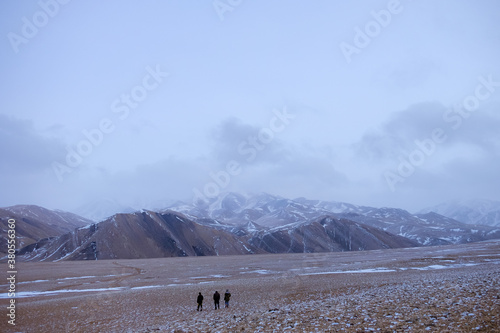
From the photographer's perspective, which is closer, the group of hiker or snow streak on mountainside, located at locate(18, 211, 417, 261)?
the group of hiker

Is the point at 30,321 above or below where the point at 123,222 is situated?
below

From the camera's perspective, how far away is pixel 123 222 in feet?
513

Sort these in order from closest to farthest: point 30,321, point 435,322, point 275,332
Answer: point 435,322, point 275,332, point 30,321

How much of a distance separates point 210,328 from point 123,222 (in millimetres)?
148458

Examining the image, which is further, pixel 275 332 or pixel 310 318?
pixel 310 318

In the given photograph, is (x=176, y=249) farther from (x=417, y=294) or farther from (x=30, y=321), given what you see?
(x=417, y=294)

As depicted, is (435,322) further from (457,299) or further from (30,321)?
(30,321)

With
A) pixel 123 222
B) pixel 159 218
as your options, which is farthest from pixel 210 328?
pixel 159 218

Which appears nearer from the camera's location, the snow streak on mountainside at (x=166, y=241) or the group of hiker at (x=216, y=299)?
the group of hiker at (x=216, y=299)

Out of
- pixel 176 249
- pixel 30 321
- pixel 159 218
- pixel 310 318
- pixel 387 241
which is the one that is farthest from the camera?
pixel 387 241

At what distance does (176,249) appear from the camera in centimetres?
15075

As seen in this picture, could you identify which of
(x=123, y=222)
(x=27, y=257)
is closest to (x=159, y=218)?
(x=123, y=222)

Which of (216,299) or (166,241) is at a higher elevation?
(166,241)

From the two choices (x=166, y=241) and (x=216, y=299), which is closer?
(x=216, y=299)
